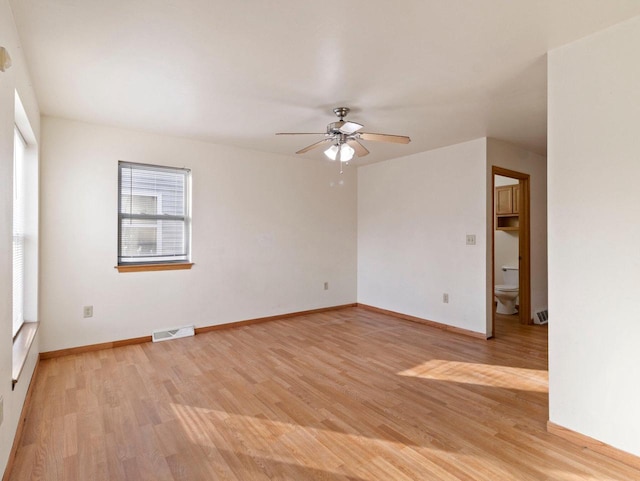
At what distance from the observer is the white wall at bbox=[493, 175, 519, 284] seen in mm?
6020

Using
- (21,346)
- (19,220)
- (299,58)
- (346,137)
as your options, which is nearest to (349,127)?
(346,137)

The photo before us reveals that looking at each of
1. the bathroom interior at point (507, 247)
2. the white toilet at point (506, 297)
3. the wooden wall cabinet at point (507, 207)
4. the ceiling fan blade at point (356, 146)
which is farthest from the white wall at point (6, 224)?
the wooden wall cabinet at point (507, 207)

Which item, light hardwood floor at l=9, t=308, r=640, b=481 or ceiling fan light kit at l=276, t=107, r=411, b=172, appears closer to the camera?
light hardwood floor at l=9, t=308, r=640, b=481

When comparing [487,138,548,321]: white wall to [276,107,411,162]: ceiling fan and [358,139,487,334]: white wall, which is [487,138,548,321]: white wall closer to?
[358,139,487,334]: white wall

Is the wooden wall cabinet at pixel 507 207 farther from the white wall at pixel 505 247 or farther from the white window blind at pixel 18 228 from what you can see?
the white window blind at pixel 18 228

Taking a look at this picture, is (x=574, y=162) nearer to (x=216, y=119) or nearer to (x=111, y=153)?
(x=216, y=119)

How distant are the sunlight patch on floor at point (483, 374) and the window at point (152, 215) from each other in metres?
3.03

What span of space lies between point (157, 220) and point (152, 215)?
0.26ft

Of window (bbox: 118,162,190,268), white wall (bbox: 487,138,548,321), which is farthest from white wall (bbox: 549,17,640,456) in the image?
window (bbox: 118,162,190,268)

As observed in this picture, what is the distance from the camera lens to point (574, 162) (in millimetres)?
2090

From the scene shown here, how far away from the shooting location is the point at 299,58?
228 centimetres

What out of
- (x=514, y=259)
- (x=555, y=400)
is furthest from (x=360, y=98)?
(x=514, y=259)

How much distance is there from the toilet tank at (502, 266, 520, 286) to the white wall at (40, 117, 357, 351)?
2612 millimetres

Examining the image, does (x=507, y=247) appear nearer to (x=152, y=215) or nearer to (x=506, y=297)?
(x=506, y=297)
